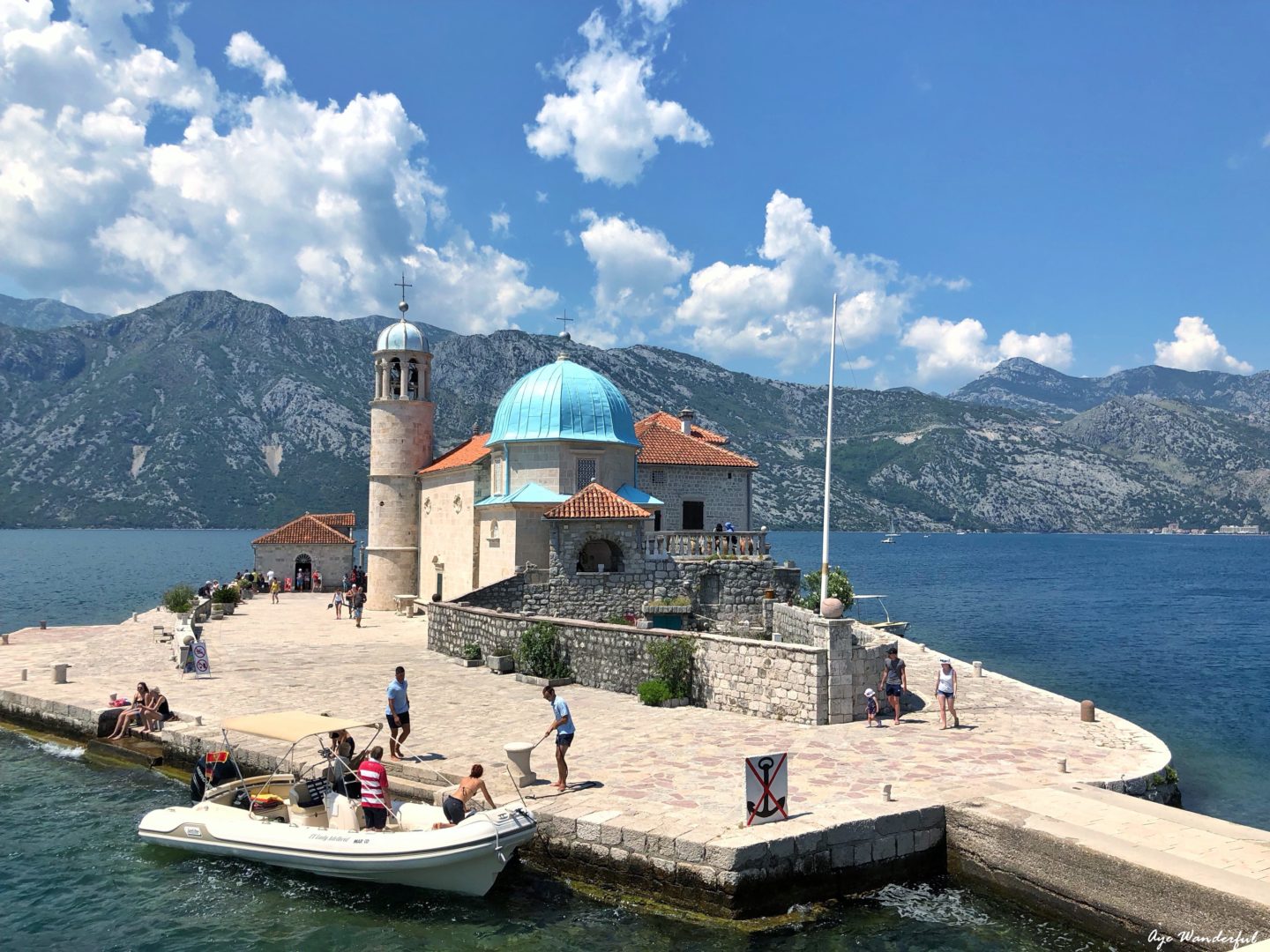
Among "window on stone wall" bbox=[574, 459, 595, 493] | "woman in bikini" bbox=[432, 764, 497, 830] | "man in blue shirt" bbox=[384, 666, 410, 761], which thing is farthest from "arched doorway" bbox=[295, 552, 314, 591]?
"woman in bikini" bbox=[432, 764, 497, 830]

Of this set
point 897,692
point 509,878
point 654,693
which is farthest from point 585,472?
point 509,878

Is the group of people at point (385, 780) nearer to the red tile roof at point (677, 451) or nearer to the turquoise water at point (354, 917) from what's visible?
the turquoise water at point (354, 917)

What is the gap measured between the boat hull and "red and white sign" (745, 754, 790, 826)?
286 centimetres

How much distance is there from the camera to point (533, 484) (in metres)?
31.9

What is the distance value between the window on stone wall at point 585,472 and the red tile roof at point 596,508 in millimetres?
2191

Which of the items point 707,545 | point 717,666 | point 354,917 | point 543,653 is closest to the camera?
point 354,917

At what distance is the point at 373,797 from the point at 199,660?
13551 mm

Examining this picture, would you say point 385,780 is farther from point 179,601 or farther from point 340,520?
point 340,520

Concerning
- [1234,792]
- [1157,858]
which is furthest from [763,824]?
→ [1234,792]

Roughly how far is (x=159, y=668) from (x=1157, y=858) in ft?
79.4

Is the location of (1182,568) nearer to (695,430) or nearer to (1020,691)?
(695,430)

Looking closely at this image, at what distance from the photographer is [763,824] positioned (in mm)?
11609

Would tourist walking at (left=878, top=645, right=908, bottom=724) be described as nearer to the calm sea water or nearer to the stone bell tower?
the calm sea water

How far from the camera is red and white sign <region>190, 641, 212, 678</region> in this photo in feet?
76.6
